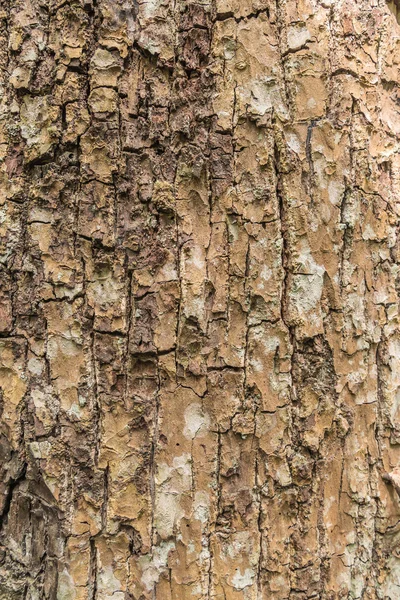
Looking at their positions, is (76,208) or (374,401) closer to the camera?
(76,208)

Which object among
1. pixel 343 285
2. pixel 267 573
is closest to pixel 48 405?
pixel 267 573

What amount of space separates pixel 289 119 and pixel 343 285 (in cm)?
42

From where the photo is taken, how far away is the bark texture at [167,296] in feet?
3.53

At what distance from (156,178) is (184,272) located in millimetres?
226

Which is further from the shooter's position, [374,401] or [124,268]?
[374,401]

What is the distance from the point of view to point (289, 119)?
1115 mm

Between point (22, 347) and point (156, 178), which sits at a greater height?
point (156, 178)

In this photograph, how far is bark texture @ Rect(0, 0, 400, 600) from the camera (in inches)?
42.3

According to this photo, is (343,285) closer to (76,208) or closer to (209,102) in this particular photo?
(209,102)

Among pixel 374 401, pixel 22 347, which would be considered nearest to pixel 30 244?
pixel 22 347

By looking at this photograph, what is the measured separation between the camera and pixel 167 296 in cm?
108

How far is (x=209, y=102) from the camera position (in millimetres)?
1092

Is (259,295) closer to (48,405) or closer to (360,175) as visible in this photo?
(360,175)

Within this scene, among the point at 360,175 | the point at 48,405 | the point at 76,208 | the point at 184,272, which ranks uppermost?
the point at 360,175
